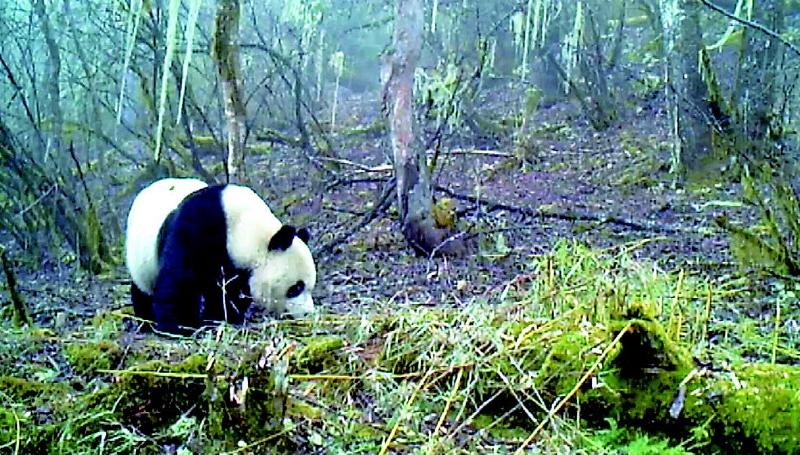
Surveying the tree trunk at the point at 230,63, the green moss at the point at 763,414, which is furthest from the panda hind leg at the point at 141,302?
the green moss at the point at 763,414

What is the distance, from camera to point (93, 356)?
361cm

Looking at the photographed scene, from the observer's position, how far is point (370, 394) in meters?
3.48

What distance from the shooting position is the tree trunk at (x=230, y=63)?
8773mm

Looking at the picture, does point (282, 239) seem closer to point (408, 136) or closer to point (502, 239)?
point (408, 136)

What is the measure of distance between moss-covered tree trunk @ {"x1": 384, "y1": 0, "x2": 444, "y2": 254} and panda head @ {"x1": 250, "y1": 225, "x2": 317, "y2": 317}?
6.92 ft

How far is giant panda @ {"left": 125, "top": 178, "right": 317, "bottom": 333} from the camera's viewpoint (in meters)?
6.20

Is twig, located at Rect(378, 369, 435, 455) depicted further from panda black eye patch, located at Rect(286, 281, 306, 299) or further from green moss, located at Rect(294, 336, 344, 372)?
panda black eye patch, located at Rect(286, 281, 306, 299)

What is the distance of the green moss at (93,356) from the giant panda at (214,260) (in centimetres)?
237

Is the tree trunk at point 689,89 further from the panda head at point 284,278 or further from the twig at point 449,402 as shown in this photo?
the twig at point 449,402

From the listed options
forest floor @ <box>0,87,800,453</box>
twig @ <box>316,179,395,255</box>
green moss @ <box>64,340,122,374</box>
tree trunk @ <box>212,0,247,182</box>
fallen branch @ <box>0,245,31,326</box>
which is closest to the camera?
green moss @ <box>64,340,122,374</box>

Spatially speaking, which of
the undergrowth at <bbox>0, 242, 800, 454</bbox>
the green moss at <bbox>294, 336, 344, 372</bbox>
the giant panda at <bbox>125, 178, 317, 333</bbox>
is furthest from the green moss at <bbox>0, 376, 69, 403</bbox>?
the giant panda at <bbox>125, 178, 317, 333</bbox>

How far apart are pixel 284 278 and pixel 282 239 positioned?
314 millimetres

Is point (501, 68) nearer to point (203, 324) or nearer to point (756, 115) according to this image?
point (756, 115)

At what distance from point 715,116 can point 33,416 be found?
28.1 feet
